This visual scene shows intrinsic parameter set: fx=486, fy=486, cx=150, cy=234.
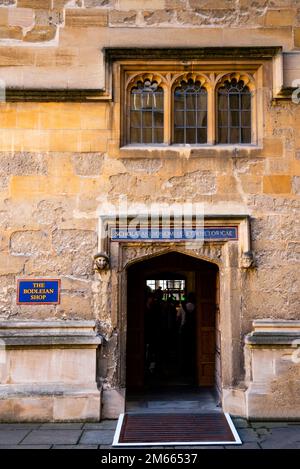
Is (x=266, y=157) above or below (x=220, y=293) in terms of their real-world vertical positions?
above

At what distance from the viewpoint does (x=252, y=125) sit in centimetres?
772

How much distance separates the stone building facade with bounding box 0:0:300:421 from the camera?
704 centimetres

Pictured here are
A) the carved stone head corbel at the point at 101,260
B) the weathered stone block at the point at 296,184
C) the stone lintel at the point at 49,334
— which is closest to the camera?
the stone lintel at the point at 49,334

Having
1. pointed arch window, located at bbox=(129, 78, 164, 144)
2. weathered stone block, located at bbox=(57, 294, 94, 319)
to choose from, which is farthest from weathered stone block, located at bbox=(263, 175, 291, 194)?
weathered stone block, located at bbox=(57, 294, 94, 319)

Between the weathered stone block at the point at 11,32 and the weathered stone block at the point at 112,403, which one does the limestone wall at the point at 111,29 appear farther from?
the weathered stone block at the point at 112,403

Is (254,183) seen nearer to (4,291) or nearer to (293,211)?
(293,211)

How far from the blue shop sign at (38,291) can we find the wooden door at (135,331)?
1979 millimetres

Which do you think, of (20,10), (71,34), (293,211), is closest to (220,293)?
(293,211)

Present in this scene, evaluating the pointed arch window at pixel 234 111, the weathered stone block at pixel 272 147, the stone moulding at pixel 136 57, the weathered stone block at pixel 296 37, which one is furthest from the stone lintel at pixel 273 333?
the weathered stone block at pixel 296 37

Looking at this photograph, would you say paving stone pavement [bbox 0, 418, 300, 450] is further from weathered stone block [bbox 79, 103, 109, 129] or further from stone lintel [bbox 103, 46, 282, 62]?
stone lintel [bbox 103, 46, 282, 62]

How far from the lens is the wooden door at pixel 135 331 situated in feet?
29.0

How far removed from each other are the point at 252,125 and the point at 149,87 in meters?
1.76
